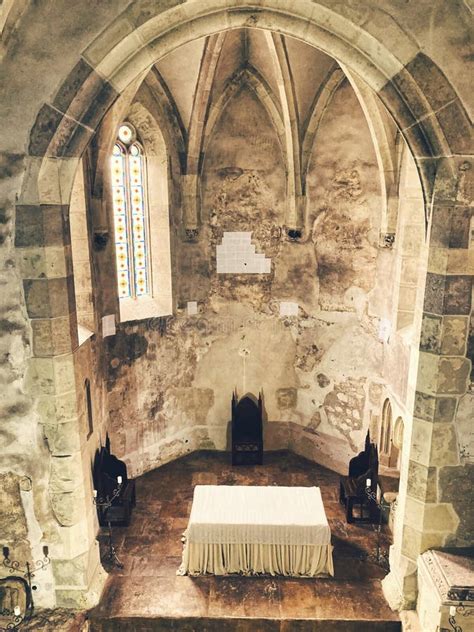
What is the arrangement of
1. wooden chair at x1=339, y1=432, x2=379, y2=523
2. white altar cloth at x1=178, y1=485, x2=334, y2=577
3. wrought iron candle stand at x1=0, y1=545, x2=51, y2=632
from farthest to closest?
1. wooden chair at x1=339, y1=432, x2=379, y2=523
2. white altar cloth at x1=178, y1=485, x2=334, y2=577
3. wrought iron candle stand at x1=0, y1=545, x2=51, y2=632

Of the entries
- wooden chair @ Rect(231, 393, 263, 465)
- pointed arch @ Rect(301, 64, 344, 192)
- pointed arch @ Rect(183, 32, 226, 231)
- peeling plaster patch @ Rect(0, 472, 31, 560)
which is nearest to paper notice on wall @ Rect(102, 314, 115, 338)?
pointed arch @ Rect(183, 32, 226, 231)

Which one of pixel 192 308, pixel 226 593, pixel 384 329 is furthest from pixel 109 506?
pixel 384 329

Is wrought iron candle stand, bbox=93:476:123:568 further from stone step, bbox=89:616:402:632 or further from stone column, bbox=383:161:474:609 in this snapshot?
stone column, bbox=383:161:474:609

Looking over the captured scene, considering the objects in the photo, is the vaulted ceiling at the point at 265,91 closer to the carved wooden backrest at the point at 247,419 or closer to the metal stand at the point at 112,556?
the carved wooden backrest at the point at 247,419

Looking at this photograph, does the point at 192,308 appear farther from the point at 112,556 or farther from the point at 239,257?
the point at 112,556

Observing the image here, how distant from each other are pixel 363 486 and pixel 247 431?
2538 mm

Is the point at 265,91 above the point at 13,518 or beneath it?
above

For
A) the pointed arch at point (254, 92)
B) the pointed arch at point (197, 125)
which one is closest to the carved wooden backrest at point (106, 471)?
the pointed arch at point (197, 125)

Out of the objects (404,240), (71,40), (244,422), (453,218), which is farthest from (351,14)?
(244,422)

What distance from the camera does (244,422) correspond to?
380 inches

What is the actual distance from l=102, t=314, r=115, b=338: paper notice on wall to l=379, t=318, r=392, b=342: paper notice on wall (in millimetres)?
4222

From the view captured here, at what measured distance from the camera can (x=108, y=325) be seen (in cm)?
816

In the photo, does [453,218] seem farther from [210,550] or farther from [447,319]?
[210,550]

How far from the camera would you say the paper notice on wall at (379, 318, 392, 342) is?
26.9 feet
